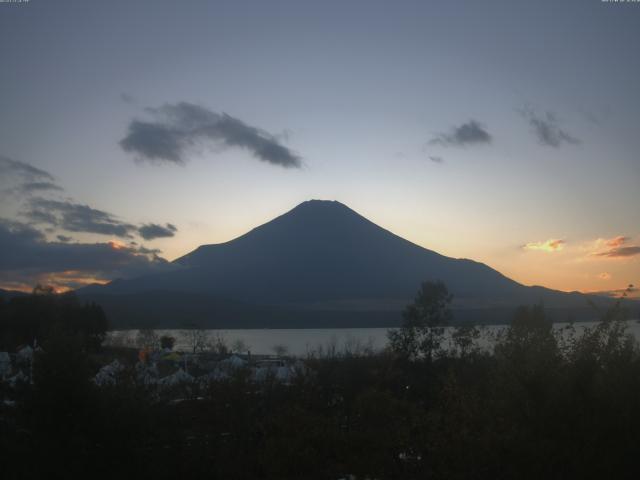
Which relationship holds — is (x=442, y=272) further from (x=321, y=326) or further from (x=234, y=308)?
(x=234, y=308)

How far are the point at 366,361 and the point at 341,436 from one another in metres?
27.7

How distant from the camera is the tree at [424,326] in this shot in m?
41.2

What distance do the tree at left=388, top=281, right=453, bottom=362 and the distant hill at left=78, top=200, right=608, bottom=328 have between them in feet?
245

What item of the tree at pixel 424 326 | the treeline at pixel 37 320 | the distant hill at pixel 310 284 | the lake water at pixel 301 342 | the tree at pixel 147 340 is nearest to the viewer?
the tree at pixel 424 326

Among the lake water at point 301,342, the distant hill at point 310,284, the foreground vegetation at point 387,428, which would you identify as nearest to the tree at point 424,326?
the lake water at point 301,342

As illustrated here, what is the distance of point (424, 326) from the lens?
143 feet

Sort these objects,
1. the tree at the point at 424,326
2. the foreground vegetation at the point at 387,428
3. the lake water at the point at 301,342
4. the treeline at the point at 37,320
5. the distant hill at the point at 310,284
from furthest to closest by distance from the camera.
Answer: the distant hill at the point at 310,284, the lake water at the point at 301,342, the treeline at the point at 37,320, the tree at the point at 424,326, the foreground vegetation at the point at 387,428

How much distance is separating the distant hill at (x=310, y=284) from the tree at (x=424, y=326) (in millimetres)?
74687

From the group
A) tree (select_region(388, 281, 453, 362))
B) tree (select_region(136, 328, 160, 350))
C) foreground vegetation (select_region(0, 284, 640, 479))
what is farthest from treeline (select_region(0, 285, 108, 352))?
foreground vegetation (select_region(0, 284, 640, 479))

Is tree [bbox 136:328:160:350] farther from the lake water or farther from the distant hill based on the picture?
the distant hill

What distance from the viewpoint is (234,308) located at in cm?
13938

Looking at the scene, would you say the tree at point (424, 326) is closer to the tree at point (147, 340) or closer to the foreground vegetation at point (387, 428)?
the foreground vegetation at point (387, 428)

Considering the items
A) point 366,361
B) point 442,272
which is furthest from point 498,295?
point 366,361

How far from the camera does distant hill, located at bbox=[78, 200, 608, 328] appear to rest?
444 feet
